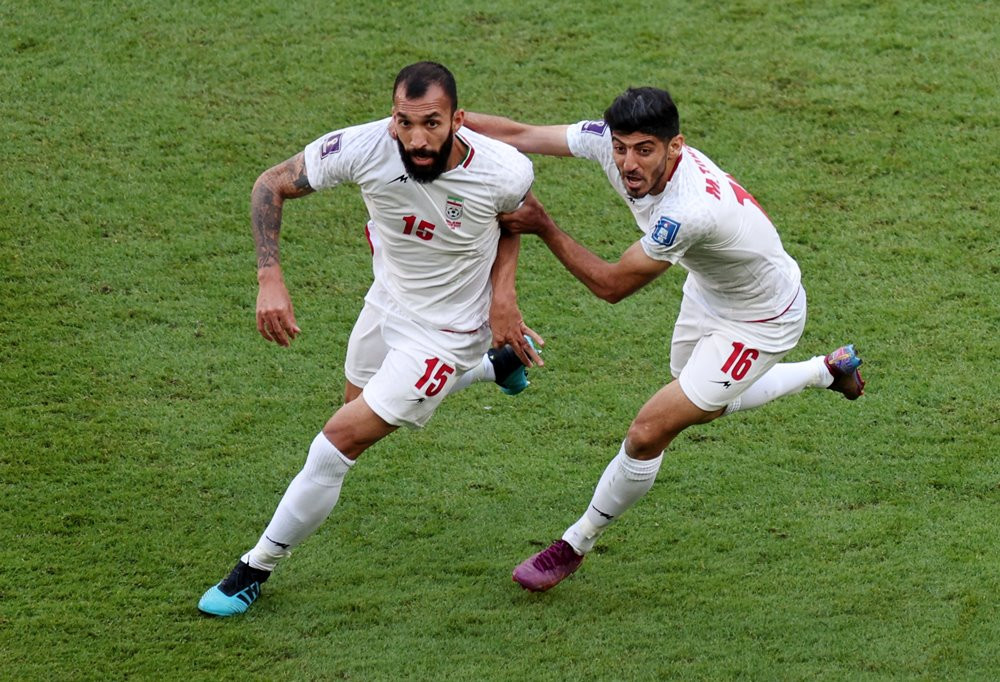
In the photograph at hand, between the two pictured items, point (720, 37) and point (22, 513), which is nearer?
point (22, 513)

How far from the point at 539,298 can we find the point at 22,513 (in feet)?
10.1

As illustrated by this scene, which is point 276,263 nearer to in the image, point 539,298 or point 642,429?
point 642,429

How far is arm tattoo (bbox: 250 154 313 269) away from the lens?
212 inches

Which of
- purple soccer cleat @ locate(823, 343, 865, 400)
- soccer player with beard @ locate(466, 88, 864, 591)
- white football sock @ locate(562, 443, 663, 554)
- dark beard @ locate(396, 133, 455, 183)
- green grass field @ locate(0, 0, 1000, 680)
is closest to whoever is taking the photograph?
soccer player with beard @ locate(466, 88, 864, 591)

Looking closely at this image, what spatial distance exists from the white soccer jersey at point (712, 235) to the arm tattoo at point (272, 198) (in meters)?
1.15

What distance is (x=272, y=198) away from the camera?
17.9ft

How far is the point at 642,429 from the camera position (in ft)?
18.3

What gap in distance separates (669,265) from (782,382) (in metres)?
1.36

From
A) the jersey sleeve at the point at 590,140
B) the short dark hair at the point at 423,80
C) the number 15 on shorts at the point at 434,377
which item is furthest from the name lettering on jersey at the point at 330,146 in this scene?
the jersey sleeve at the point at 590,140

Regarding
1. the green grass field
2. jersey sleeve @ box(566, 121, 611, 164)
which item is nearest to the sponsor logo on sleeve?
jersey sleeve @ box(566, 121, 611, 164)

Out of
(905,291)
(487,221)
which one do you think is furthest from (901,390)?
(487,221)

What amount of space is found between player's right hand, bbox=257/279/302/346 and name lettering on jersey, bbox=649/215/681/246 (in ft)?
4.50

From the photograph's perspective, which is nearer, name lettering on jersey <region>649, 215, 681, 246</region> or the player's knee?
name lettering on jersey <region>649, 215, 681, 246</region>

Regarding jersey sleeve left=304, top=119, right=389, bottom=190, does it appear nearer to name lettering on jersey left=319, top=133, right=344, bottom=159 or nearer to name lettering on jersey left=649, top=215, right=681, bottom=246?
name lettering on jersey left=319, top=133, right=344, bottom=159
